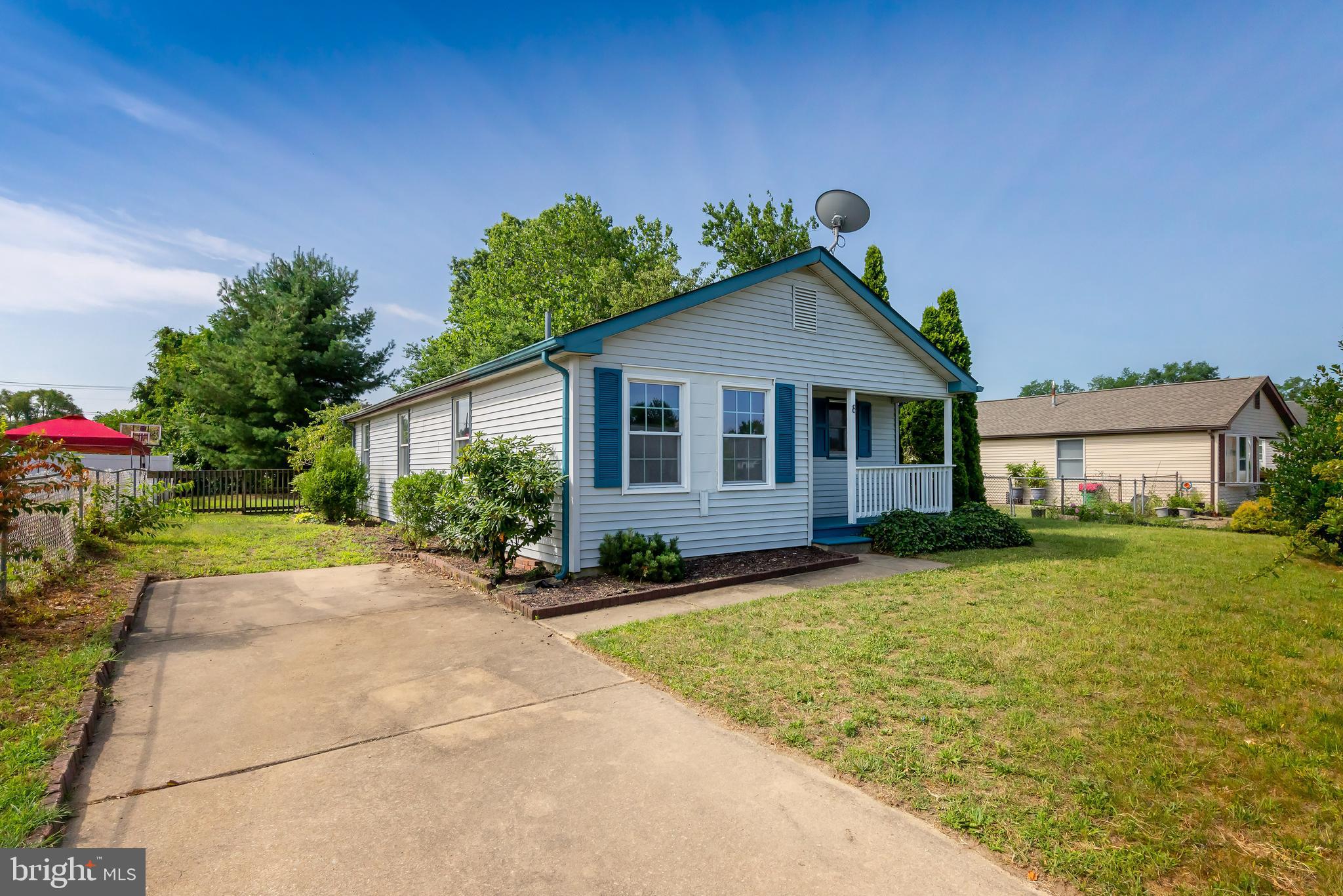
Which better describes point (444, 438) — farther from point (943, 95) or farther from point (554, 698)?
point (943, 95)

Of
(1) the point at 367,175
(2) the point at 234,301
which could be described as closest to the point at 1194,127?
(1) the point at 367,175

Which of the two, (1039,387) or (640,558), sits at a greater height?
(1039,387)

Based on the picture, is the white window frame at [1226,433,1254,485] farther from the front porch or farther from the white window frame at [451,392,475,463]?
the white window frame at [451,392,475,463]

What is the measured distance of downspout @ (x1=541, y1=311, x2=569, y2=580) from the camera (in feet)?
24.4

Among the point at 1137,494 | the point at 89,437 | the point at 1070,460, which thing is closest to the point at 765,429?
the point at 1137,494

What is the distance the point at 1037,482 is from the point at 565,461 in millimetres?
19788

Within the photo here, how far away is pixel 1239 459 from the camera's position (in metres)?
19.2

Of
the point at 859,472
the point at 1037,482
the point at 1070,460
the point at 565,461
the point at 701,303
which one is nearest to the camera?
the point at 565,461

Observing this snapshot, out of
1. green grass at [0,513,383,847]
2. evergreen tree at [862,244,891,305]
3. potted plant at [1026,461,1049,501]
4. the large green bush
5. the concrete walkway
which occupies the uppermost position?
evergreen tree at [862,244,891,305]

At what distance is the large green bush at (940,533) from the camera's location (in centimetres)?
991

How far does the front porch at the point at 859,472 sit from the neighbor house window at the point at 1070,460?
12.7 meters

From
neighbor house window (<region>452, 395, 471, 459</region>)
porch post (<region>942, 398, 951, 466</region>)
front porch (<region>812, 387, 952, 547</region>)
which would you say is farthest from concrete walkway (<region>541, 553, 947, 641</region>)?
neighbor house window (<region>452, 395, 471, 459</region>)

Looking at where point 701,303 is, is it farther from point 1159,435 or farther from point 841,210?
point 1159,435

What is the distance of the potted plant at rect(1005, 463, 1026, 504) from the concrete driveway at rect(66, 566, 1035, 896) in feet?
66.9
